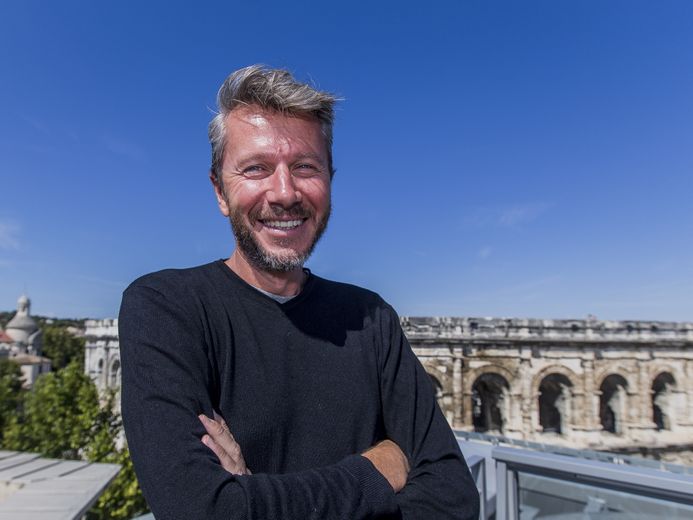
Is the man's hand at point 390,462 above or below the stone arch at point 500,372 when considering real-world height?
above

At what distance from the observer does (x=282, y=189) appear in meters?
1.84

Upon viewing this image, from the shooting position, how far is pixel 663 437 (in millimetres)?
16688

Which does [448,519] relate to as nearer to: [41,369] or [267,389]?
[267,389]

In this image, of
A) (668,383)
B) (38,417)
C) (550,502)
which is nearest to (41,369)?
(38,417)

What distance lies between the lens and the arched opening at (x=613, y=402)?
55.9 feet

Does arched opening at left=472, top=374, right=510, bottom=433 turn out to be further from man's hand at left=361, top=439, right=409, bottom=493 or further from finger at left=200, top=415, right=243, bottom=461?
finger at left=200, top=415, right=243, bottom=461

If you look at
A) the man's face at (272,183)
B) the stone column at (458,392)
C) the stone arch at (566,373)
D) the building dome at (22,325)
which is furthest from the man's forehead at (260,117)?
the building dome at (22,325)

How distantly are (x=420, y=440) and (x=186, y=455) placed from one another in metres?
0.94

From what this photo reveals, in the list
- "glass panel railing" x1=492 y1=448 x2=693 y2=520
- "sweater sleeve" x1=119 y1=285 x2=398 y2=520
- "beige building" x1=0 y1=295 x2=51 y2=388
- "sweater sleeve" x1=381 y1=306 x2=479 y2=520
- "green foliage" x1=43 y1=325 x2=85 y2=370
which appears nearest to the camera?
"sweater sleeve" x1=119 y1=285 x2=398 y2=520

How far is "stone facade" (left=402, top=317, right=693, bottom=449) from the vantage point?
631 inches

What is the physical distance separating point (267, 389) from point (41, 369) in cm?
5064

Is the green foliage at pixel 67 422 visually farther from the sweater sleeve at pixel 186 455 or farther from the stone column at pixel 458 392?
the sweater sleeve at pixel 186 455

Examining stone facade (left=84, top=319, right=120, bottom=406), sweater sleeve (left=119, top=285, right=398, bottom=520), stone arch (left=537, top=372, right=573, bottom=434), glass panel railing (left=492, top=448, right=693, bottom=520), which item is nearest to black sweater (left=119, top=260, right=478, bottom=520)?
sweater sleeve (left=119, top=285, right=398, bottom=520)

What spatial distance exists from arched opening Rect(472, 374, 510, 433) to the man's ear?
52.2ft
